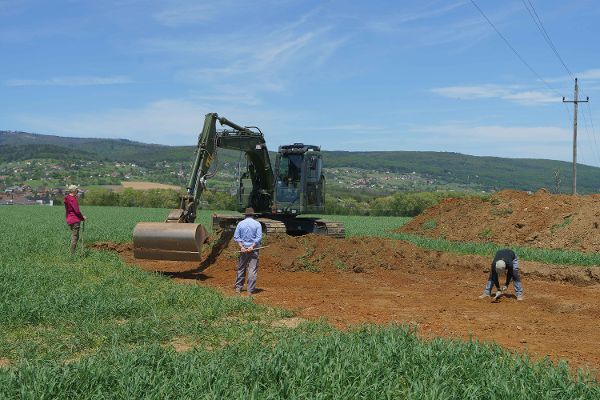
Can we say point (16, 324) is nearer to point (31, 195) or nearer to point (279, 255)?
point (279, 255)

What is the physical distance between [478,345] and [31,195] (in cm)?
11236

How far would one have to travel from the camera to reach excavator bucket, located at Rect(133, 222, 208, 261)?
1468 cm

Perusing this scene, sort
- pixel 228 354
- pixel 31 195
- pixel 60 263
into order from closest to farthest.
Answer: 1. pixel 228 354
2. pixel 60 263
3. pixel 31 195

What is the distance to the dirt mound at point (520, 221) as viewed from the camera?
2666 centimetres

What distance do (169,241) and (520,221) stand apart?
2040 centimetres

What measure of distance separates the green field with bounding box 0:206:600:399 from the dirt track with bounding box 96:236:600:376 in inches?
57.0

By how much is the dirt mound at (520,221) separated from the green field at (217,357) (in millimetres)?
19351

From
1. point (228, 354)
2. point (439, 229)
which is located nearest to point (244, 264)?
point (228, 354)

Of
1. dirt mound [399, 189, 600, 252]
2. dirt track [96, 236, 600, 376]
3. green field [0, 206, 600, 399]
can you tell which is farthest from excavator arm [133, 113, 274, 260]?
dirt mound [399, 189, 600, 252]

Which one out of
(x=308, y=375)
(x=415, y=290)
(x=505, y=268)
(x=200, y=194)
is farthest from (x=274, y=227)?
(x=308, y=375)

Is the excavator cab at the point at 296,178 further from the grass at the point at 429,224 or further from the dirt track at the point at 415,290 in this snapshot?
the grass at the point at 429,224

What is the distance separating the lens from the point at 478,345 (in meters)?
7.97

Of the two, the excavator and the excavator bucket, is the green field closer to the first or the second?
the excavator bucket

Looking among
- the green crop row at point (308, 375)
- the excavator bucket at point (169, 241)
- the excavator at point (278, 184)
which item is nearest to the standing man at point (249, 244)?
the excavator bucket at point (169, 241)
